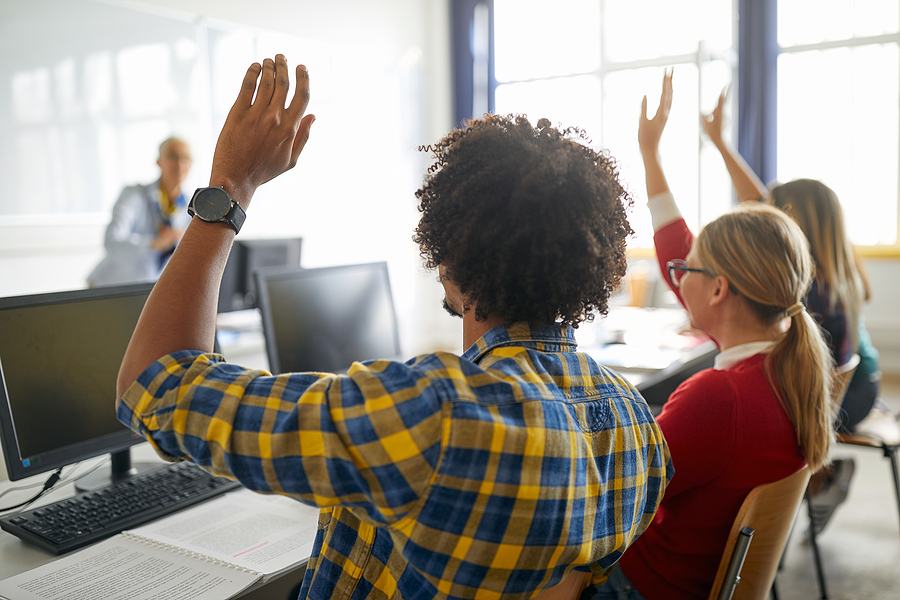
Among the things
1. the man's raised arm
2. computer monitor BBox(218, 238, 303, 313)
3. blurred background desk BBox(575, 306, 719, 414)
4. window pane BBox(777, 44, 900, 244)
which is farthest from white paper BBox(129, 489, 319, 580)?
window pane BBox(777, 44, 900, 244)

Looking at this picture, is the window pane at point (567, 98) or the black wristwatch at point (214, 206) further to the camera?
the window pane at point (567, 98)

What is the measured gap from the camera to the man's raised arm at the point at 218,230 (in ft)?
2.40

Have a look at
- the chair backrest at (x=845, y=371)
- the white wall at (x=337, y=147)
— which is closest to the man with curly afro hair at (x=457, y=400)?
the chair backrest at (x=845, y=371)

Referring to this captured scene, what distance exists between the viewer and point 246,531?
1.25m

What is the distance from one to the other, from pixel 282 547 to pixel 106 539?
1.00 ft

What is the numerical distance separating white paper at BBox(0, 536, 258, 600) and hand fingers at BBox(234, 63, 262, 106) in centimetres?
69

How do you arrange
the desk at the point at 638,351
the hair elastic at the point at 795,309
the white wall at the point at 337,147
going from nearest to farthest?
the hair elastic at the point at 795,309
the desk at the point at 638,351
the white wall at the point at 337,147

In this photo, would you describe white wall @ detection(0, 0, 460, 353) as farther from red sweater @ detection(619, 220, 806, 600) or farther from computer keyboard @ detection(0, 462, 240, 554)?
red sweater @ detection(619, 220, 806, 600)

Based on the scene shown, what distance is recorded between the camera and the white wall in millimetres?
3758

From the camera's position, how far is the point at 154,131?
414 cm

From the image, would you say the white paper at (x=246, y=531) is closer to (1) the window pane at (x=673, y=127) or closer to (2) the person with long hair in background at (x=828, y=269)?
(2) the person with long hair in background at (x=828, y=269)

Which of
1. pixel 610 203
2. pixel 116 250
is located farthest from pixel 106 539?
pixel 116 250

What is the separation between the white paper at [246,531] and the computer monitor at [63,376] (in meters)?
0.22

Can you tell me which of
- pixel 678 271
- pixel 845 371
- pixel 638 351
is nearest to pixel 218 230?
pixel 678 271
